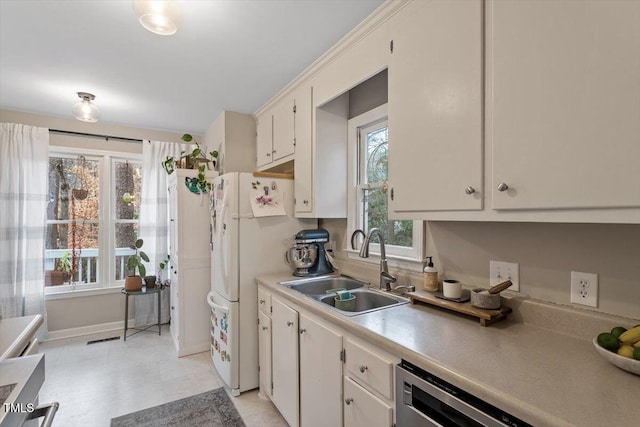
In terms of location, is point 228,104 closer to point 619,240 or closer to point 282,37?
point 282,37

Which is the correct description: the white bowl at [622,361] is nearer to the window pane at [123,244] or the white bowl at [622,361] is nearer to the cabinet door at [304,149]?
the cabinet door at [304,149]

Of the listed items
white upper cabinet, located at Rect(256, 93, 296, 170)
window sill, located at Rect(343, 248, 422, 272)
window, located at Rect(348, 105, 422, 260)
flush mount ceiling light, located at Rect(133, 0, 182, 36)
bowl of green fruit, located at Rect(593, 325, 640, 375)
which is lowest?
bowl of green fruit, located at Rect(593, 325, 640, 375)

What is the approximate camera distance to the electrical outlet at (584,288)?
108cm

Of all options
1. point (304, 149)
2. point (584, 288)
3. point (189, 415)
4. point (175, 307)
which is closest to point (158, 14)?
point (304, 149)

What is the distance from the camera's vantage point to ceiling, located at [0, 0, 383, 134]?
1581 millimetres

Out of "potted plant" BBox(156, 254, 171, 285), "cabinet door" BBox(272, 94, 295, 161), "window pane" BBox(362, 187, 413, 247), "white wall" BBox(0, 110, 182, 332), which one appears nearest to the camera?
"window pane" BBox(362, 187, 413, 247)

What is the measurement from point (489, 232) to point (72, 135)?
4.13m

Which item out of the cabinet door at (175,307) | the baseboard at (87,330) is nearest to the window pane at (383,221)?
the cabinet door at (175,307)

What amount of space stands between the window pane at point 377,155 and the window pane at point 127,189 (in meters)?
3.02

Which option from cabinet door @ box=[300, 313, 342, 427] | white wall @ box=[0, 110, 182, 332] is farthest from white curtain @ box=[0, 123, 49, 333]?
cabinet door @ box=[300, 313, 342, 427]

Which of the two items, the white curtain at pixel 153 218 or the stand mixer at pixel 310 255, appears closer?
the stand mixer at pixel 310 255

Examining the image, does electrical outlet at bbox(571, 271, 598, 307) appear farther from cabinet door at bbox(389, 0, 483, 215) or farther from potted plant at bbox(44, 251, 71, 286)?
potted plant at bbox(44, 251, 71, 286)

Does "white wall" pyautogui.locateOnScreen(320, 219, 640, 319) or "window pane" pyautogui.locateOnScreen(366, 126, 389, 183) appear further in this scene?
"window pane" pyautogui.locateOnScreen(366, 126, 389, 183)

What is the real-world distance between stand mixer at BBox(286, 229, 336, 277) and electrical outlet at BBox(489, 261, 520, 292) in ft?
3.76
